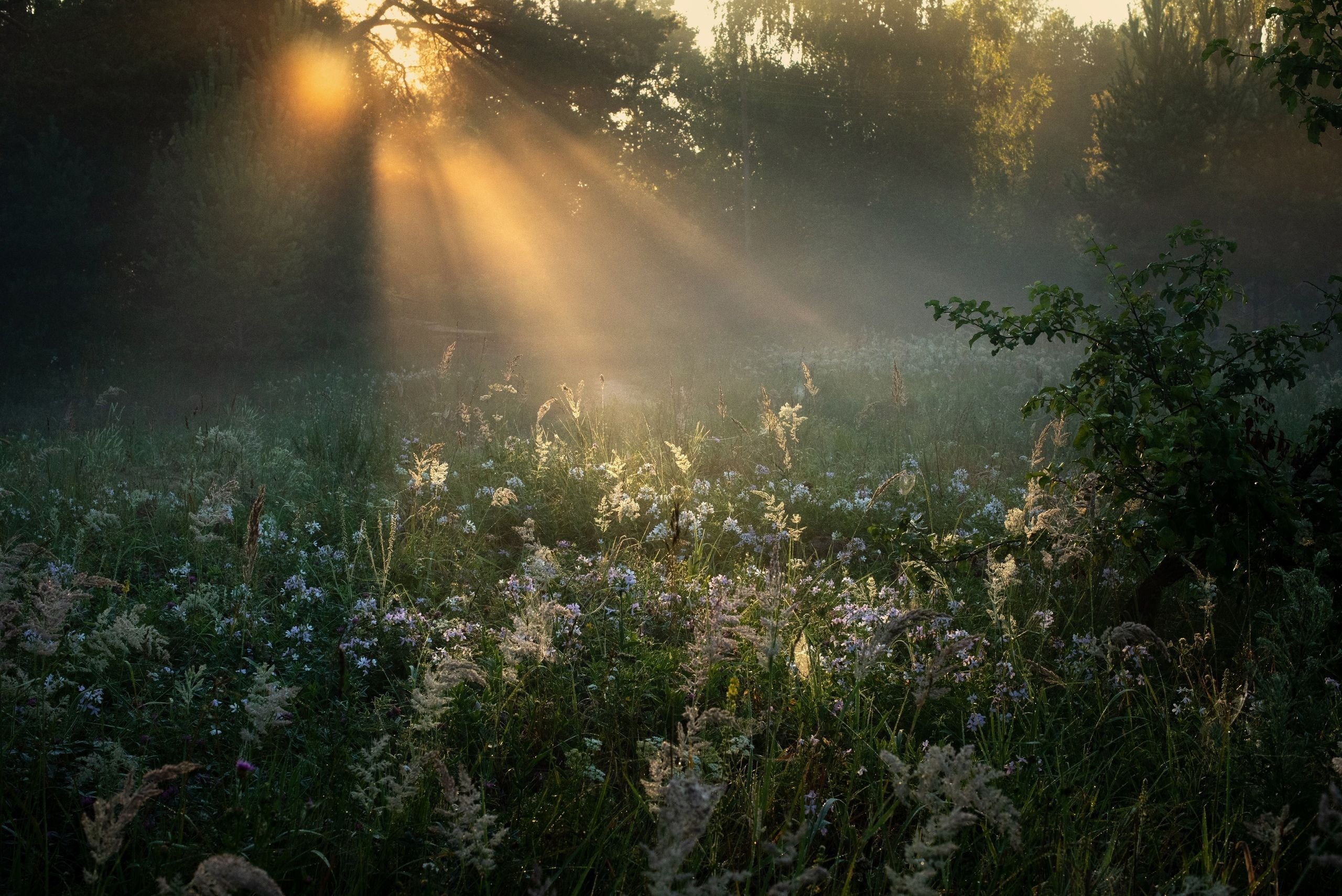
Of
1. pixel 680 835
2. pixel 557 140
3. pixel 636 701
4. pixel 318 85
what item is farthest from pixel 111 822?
pixel 557 140

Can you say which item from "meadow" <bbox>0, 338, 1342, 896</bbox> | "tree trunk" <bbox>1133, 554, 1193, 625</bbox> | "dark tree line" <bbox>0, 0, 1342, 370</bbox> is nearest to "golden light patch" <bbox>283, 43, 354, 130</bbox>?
"dark tree line" <bbox>0, 0, 1342, 370</bbox>

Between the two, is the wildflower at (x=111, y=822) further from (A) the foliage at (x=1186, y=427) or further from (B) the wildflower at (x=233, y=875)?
(A) the foliage at (x=1186, y=427)

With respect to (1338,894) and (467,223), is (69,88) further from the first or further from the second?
(1338,894)

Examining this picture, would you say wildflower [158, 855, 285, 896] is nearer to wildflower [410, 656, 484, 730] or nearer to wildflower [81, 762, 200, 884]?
wildflower [81, 762, 200, 884]

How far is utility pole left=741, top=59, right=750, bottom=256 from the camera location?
29250 millimetres

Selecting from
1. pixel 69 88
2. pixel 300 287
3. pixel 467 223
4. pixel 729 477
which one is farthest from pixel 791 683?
pixel 467 223

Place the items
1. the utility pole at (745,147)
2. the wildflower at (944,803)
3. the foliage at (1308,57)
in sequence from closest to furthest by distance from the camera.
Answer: the wildflower at (944,803), the foliage at (1308,57), the utility pole at (745,147)

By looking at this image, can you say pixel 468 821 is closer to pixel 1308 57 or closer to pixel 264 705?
pixel 264 705

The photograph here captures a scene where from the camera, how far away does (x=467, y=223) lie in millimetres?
21875

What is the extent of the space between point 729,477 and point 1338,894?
3.85 metres

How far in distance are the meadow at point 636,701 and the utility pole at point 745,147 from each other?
25.8 meters

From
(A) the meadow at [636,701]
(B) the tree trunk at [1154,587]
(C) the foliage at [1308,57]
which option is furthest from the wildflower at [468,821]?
(C) the foliage at [1308,57]

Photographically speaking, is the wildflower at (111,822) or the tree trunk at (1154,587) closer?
the wildflower at (111,822)

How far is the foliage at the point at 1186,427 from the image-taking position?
271cm
